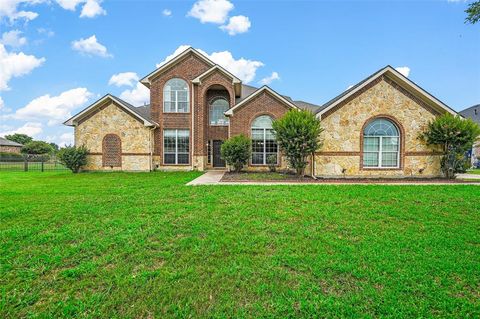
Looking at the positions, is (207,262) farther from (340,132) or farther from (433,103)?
(433,103)

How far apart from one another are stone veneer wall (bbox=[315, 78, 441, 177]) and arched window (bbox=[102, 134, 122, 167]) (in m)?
13.3

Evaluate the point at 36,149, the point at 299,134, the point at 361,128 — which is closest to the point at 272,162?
the point at 299,134

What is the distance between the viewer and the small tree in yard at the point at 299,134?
39.2ft

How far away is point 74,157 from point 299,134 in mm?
14717

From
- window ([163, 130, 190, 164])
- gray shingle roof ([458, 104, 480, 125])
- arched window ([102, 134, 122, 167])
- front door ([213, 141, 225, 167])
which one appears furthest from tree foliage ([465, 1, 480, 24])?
gray shingle roof ([458, 104, 480, 125])

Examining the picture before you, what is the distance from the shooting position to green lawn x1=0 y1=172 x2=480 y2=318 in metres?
2.69

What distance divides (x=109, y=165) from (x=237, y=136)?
9468 millimetres

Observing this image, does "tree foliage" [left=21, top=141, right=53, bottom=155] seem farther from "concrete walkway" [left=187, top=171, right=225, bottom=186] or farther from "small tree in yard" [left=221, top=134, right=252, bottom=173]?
"concrete walkway" [left=187, top=171, right=225, bottom=186]

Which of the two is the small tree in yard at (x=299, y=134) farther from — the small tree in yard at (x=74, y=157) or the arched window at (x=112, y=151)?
the small tree in yard at (x=74, y=157)

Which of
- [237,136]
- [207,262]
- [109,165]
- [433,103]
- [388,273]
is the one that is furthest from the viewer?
[109,165]

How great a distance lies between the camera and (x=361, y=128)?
12750 mm

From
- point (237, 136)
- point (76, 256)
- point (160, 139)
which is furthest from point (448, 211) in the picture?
point (160, 139)

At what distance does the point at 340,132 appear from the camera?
42.0ft

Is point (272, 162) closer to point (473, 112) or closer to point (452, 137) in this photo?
point (452, 137)
